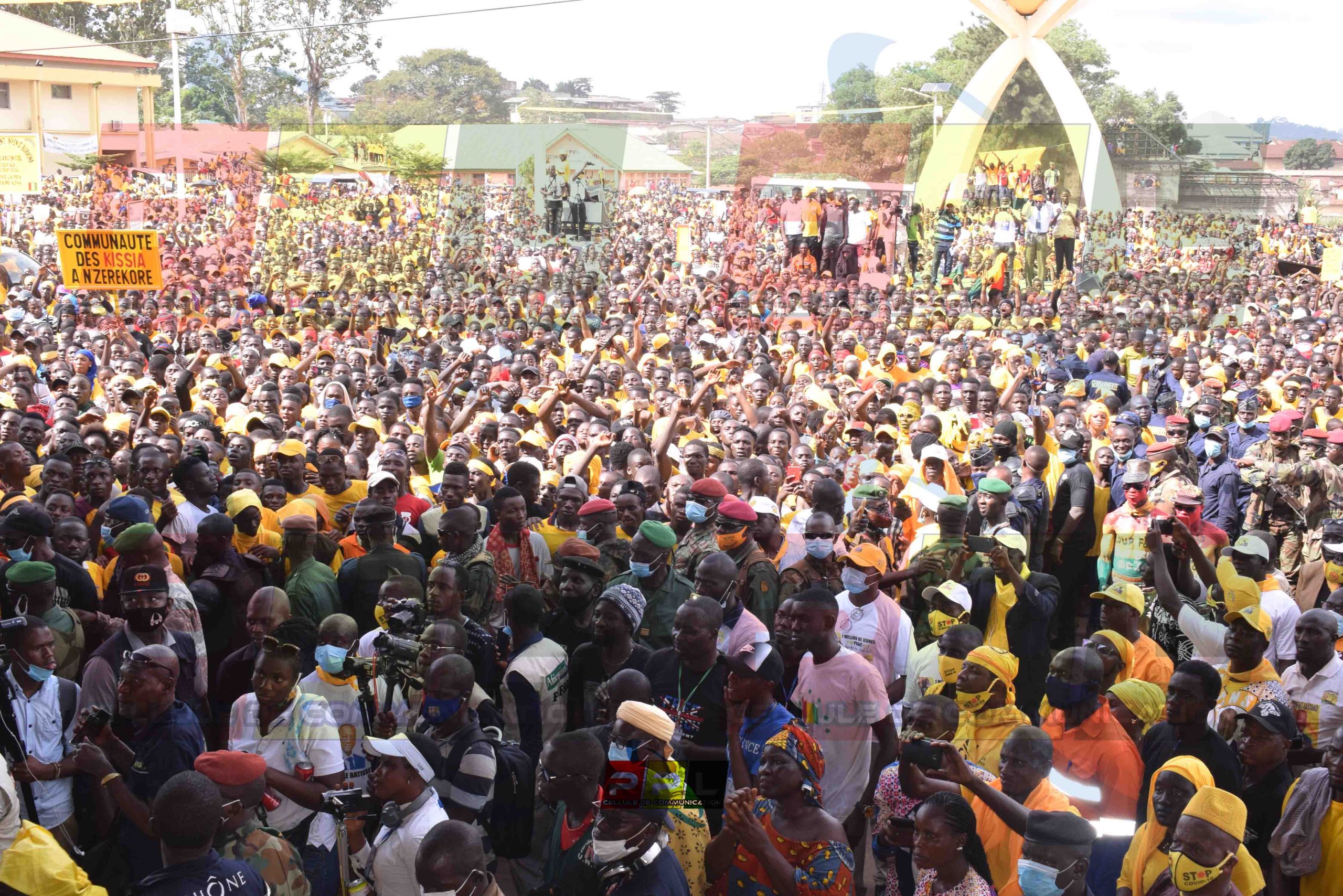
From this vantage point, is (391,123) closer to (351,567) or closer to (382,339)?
(382,339)

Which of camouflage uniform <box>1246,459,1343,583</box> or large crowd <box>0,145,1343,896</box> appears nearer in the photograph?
large crowd <box>0,145,1343,896</box>

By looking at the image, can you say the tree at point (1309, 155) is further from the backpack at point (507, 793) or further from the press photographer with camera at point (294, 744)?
the press photographer with camera at point (294, 744)

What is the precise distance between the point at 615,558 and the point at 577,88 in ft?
50.2

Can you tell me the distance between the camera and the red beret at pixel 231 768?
333 centimetres

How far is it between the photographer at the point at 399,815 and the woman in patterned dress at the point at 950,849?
1.28 m

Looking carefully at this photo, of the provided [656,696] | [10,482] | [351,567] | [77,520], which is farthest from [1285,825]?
[10,482]

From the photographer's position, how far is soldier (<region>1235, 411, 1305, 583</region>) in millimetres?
6664

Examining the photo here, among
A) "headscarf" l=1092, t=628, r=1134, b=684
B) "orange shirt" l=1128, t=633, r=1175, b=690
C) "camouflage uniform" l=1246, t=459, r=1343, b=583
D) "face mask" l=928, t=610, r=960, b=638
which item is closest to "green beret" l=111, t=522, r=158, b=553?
"face mask" l=928, t=610, r=960, b=638

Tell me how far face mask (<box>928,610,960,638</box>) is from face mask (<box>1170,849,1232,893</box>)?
182 cm

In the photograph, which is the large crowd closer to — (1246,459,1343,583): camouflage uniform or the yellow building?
(1246,459,1343,583): camouflage uniform

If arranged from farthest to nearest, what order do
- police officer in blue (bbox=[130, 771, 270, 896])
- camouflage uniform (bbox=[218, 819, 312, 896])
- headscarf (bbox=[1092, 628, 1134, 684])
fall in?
headscarf (bbox=[1092, 628, 1134, 684])
camouflage uniform (bbox=[218, 819, 312, 896])
police officer in blue (bbox=[130, 771, 270, 896])

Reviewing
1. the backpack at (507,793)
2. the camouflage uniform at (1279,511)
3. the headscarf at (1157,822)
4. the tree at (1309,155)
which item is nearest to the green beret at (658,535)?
the backpack at (507,793)

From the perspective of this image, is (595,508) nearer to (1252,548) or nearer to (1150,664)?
(1150,664)

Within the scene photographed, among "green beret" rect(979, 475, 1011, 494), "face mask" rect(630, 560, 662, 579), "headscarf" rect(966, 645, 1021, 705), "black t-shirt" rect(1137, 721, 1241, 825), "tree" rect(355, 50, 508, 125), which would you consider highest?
"tree" rect(355, 50, 508, 125)
